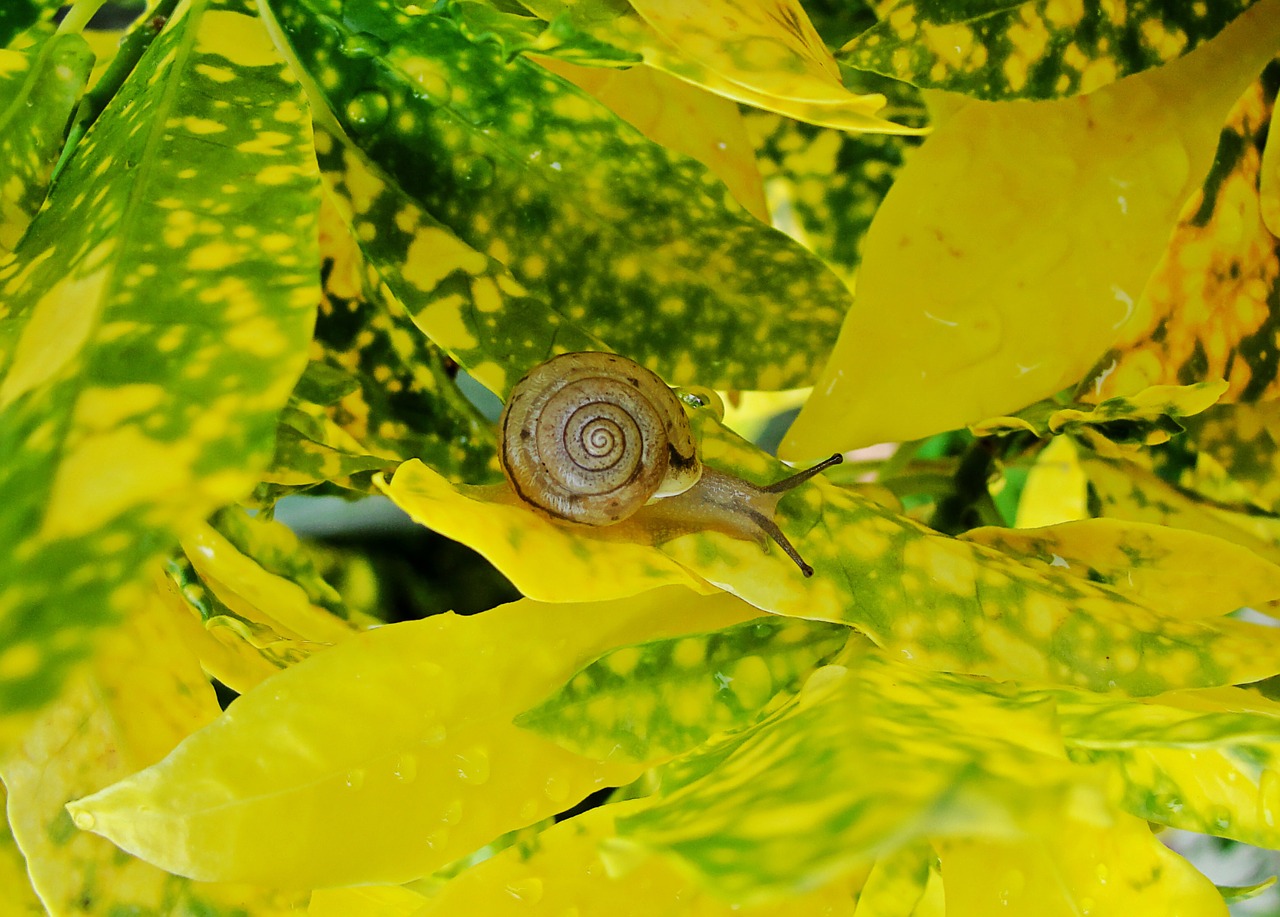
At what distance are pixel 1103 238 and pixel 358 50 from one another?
281 mm

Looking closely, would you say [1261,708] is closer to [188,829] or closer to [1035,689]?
[1035,689]

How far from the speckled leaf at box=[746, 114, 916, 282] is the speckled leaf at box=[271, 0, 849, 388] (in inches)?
5.3

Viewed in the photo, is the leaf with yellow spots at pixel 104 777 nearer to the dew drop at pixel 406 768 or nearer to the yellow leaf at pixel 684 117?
the dew drop at pixel 406 768

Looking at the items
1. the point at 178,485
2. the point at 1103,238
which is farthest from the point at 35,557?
the point at 1103,238

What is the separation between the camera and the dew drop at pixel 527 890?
11.1 inches

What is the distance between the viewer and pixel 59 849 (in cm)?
27

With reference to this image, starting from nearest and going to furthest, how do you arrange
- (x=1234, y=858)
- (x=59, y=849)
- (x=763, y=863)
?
(x=763, y=863) < (x=59, y=849) < (x=1234, y=858)

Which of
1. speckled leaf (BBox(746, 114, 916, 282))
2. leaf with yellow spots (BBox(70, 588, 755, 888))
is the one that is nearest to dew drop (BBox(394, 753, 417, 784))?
leaf with yellow spots (BBox(70, 588, 755, 888))

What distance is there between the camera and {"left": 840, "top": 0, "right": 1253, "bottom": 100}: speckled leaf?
0.33 metres

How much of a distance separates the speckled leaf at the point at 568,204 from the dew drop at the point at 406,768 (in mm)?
133

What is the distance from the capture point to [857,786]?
0.63 ft

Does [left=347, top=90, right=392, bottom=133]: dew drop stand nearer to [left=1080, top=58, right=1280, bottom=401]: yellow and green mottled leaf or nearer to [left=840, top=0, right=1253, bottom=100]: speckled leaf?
[left=840, top=0, right=1253, bottom=100]: speckled leaf

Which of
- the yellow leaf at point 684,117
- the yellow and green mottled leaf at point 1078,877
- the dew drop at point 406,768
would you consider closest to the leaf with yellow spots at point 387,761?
the dew drop at point 406,768

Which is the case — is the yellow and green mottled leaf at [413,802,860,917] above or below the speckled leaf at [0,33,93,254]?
A: below
